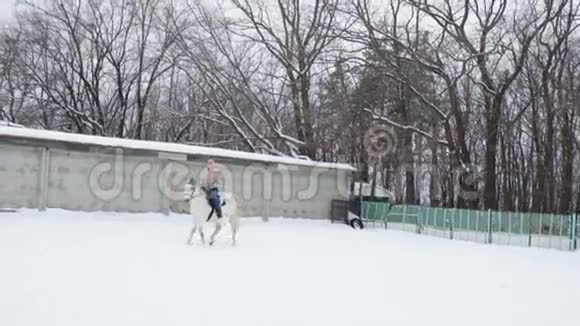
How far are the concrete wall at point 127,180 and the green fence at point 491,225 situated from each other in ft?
12.9

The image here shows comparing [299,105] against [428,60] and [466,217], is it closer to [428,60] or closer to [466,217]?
[428,60]

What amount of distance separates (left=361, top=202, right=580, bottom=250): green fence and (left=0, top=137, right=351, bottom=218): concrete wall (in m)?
3.93

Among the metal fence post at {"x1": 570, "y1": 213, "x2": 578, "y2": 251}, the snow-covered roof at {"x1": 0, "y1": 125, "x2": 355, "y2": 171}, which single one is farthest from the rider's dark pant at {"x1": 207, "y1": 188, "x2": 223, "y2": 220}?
the metal fence post at {"x1": 570, "y1": 213, "x2": 578, "y2": 251}

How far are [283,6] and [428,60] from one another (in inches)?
464

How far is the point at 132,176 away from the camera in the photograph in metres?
19.0

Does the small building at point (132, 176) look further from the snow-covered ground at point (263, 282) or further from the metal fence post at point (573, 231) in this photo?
the metal fence post at point (573, 231)

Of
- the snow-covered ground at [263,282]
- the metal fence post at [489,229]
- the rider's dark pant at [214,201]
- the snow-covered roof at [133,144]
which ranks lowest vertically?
the snow-covered ground at [263,282]

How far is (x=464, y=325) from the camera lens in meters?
6.32

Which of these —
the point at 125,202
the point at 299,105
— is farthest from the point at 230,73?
the point at 125,202

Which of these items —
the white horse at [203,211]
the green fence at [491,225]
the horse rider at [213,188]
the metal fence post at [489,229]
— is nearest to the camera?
the white horse at [203,211]

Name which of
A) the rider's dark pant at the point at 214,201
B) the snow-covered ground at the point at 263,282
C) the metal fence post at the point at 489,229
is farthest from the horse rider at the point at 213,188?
the metal fence post at the point at 489,229

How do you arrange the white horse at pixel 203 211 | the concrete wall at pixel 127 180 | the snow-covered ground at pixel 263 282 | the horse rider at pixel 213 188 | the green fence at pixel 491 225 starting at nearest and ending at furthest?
the snow-covered ground at pixel 263 282
the white horse at pixel 203 211
the horse rider at pixel 213 188
the green fence at pixel 491 225
the concrete wall at pixel 127 180

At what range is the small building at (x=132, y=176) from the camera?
17062 millimetres

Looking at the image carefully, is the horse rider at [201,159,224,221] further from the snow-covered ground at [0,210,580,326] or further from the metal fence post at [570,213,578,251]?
the metal fence post at [570,213,578,251]
